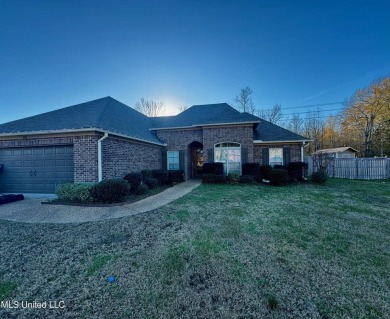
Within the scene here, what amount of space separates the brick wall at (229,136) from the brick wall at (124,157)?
3.89 metres

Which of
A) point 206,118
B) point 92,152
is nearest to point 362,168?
point 206,118

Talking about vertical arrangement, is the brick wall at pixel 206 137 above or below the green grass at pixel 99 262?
above

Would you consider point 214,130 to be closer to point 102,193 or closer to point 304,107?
point 102,193

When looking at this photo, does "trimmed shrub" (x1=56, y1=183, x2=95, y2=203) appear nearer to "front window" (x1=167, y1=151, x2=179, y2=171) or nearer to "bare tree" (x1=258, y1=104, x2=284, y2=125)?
"front window" (x1=167, y1=151, x2=179, y2=171)

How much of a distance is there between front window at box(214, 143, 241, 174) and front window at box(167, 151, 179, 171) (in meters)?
3.06

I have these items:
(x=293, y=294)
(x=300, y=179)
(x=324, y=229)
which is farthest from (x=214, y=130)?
(x=293, y=294)

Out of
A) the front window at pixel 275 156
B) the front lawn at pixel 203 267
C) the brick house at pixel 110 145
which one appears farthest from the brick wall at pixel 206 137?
the front lawn at pixel 203 267

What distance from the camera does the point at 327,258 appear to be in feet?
9.78

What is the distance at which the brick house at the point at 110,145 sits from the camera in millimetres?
7703

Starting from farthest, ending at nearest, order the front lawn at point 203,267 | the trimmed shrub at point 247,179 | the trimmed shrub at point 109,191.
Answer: the trimmed shrub at point 247,179 < the trimmed shrub at point 109,191 < the front lawn at point 203,267

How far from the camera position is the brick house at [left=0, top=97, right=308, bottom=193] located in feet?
25.3

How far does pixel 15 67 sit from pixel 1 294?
1380 cm

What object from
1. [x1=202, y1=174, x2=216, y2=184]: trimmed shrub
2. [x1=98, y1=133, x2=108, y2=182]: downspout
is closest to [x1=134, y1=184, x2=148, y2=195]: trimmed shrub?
[x1=98, y1=133, x2=108, y2=182]: downspout

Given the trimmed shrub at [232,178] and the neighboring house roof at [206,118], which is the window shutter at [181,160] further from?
the trimmed shrub at [232,178]
